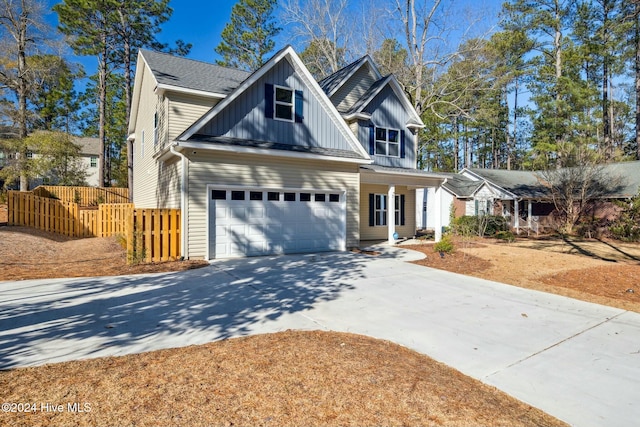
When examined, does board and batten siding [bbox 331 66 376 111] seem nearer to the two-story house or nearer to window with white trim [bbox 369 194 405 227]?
the two-story house

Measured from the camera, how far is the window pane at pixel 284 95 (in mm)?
11680

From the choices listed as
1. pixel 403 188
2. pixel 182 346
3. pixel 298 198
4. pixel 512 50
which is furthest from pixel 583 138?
pixel 182 346

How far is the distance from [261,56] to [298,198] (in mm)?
24126

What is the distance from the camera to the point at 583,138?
84.2 ft

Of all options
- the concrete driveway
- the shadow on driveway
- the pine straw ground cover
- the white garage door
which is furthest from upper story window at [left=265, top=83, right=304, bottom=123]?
the pine straw ground cover

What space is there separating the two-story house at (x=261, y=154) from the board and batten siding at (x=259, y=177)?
0.10ft

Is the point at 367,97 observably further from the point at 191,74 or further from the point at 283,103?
the point at 191,74

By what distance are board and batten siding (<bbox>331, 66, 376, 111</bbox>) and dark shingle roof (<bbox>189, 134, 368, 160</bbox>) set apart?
3919 mm

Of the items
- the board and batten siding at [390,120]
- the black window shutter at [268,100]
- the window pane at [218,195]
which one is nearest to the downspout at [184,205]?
the window pane at [218,195]

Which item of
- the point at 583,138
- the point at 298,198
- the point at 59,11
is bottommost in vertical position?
the point at 298,198

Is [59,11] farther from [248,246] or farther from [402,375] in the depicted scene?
[402,375]

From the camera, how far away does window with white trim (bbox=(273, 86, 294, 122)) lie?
1160cm

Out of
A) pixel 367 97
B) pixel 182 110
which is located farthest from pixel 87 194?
pixel 367 97

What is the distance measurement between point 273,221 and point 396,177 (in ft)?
20.7
